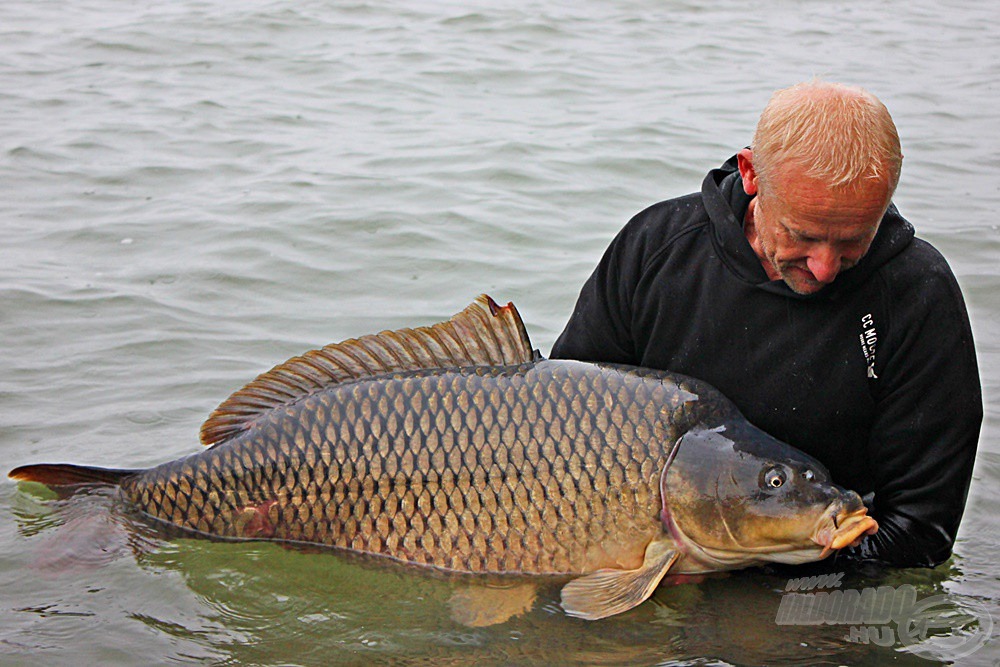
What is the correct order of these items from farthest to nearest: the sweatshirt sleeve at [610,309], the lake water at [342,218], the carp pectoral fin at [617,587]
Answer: the sweatshirt sleeve at [610,309] < the lake water at [342,218] < the carp pectoral fin at [617,587]

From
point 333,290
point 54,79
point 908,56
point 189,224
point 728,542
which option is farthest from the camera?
point 908,56

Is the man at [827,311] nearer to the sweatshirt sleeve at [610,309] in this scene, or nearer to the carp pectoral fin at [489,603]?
the sweatshirt sleeve at [610,309]

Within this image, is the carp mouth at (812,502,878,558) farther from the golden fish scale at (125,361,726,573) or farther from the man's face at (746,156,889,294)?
the man's face at (746,156,889,294)

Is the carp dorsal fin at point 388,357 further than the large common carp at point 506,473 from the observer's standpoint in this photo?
Yes

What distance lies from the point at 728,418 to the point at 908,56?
400 inches

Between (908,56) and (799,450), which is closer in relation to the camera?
(799,450)

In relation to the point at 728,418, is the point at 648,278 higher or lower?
higher

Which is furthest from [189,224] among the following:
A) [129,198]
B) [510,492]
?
[510,492]

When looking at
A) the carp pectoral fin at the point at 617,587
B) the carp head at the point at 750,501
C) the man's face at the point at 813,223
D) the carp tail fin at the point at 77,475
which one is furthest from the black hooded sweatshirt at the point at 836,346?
the carp tail fin at the point at 77,475

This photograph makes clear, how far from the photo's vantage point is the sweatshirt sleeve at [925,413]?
336cm

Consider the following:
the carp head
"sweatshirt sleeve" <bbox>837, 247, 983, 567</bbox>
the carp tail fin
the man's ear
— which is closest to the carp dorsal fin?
the carp tail fin

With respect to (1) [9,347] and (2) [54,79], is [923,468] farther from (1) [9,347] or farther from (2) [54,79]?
(2) [54,79]

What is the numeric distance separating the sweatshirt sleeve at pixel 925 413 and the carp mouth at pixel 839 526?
0.95 ft

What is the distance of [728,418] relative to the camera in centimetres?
342
